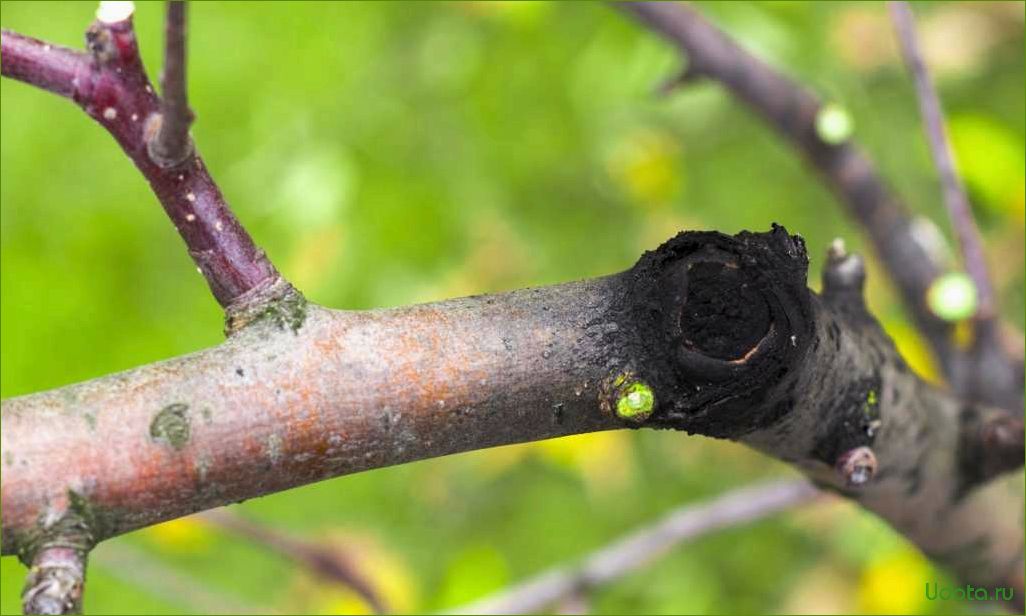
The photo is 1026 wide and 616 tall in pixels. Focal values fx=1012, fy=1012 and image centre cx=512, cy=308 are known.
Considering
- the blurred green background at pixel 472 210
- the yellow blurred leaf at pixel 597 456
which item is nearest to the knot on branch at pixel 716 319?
the blurred green background at pixel 472 210

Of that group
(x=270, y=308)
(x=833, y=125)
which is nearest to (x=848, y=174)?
(x=833, y=125)

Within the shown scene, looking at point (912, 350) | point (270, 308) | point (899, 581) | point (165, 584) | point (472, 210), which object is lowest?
point (270, 308)

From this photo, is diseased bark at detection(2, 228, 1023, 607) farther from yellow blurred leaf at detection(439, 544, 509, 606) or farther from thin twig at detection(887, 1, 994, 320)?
yellow blurred leaf at detection(439, 544, 509, 606)

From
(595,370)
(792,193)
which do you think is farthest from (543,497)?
(595,370)

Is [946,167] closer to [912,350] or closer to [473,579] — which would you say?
[912,350]

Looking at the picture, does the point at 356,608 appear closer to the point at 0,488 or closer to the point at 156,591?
the point at 156,591

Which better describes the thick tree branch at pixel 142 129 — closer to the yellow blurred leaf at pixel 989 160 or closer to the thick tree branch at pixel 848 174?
the thick tree branch at pixel 848 174
